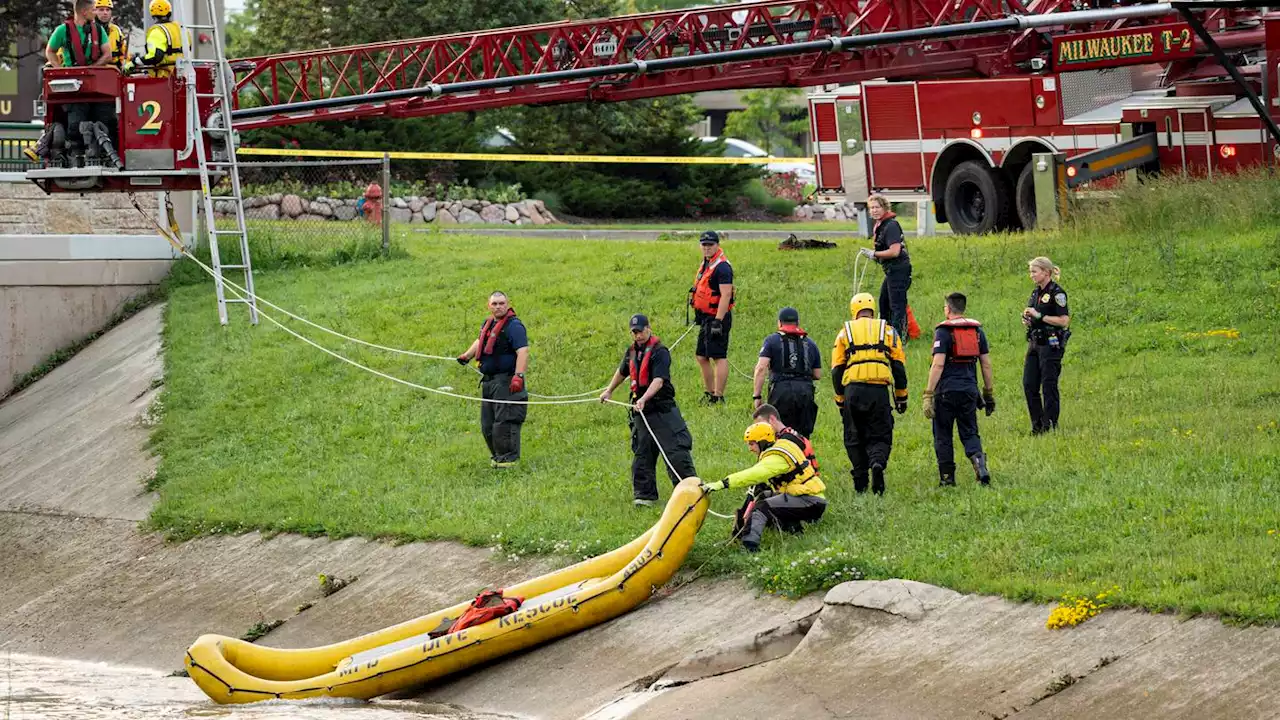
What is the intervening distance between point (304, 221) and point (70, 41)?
8441mm

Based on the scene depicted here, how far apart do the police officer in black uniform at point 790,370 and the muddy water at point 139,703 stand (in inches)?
146

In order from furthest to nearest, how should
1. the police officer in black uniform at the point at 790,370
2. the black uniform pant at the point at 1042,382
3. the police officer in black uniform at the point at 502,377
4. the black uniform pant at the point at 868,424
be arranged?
the police officer in black uniform at the point at 502,377 → the black uniform pant at the point at 1042,382 → the police officer in black uniform at the point at 790,370 → the black uniform pant at the point at 868,424

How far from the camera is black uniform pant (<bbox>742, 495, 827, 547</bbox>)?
12000 mm

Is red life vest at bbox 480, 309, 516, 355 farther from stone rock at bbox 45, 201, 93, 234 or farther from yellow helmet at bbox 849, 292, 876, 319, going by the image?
stone rock at bbox 45, 201, 93, 234

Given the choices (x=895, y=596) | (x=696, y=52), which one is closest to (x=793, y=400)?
(x=895, y=596)

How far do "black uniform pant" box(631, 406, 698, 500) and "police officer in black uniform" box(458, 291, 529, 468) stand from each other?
2.05 metres

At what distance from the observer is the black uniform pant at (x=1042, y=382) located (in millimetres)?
14266

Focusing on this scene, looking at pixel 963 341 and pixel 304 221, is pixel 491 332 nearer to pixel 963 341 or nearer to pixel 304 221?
pixel 963 341

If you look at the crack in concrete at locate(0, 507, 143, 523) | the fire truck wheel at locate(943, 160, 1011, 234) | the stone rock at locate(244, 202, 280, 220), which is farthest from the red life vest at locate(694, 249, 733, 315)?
the stone rock at locate(244, 202, 280, 220)

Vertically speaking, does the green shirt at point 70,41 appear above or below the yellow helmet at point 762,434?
above

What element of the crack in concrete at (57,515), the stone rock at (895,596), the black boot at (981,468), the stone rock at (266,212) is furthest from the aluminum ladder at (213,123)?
the stone rock at (266,212)

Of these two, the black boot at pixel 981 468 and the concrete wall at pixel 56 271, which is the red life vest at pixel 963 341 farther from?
the concrete wall at pixel 56 271

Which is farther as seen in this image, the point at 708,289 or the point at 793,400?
the point at 708,289

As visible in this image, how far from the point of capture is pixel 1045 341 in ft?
46.7
